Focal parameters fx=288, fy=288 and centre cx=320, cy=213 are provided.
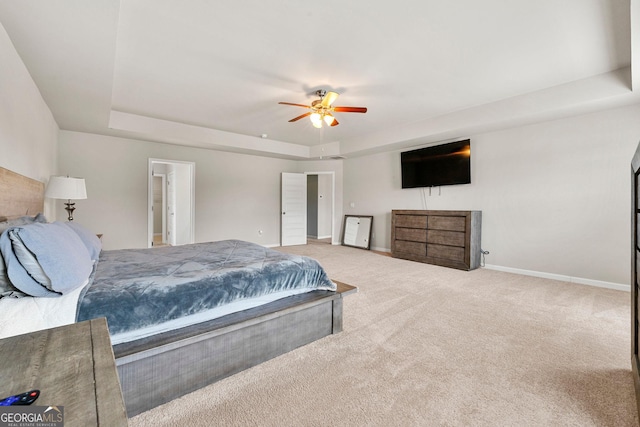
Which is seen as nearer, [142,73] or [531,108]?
[142,73]

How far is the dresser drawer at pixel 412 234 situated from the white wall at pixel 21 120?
16.9 ft

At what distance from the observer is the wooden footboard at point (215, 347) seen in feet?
4.71

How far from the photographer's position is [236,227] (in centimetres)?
642

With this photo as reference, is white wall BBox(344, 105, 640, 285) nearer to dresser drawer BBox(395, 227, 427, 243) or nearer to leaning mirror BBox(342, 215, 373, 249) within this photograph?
dresser drawer BBox(395, 227, 427, 243)

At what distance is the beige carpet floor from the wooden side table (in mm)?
759

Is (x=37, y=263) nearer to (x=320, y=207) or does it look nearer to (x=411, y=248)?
(x=411, y=248)

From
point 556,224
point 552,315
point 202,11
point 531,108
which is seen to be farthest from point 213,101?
point 556,224

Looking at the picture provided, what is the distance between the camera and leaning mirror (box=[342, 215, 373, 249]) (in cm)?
650

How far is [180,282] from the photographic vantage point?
1.72m

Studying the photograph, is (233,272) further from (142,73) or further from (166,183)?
(166,183)

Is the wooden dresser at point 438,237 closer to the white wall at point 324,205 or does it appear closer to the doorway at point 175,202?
the white wall at point 324,205

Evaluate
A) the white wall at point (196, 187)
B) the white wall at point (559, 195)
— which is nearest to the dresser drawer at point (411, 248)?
the white wall at point (559, 195)

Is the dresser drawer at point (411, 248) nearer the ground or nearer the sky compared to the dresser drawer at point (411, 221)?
nearer the ground

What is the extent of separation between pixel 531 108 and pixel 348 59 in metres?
2.54
